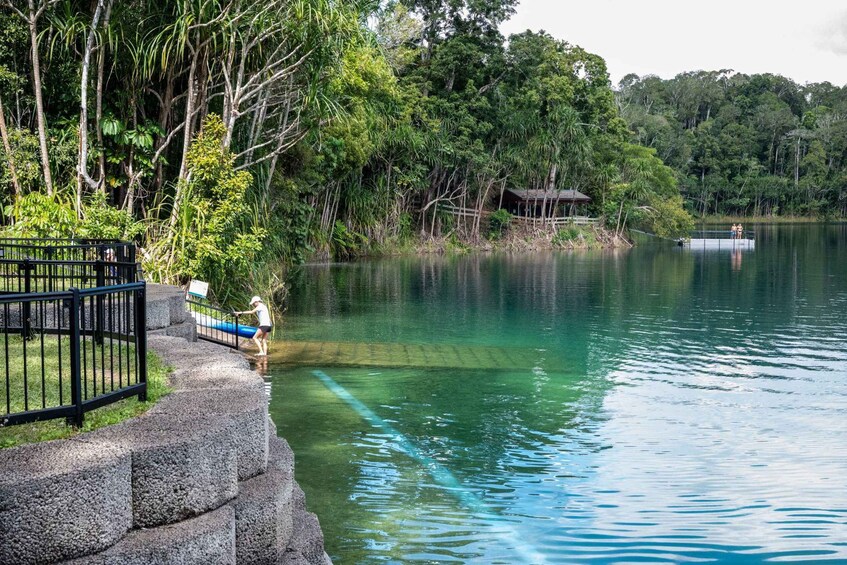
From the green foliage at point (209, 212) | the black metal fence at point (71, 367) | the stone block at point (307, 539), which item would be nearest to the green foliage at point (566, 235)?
the green foliage at point (209, 212)

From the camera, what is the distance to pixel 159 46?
17.0 metres

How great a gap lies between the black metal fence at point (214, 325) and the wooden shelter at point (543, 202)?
43645 millimetres

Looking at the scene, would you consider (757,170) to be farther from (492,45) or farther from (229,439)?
(229,439)

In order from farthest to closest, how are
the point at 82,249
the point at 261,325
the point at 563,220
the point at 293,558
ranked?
the point at 563,220 < the point at 261,325 < the point at 82,249 < the point at 293,558

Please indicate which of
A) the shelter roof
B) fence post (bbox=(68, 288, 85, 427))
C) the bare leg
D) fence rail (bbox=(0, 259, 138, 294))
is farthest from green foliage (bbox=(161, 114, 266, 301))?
the shelter roof

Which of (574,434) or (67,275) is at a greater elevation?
(67,275)

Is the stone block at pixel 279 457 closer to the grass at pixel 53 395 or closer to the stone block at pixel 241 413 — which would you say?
the stone block at pixel 241 413

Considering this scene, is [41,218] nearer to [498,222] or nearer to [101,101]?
[101,101]

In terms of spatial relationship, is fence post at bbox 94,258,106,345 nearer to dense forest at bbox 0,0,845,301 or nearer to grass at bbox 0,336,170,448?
grass at bbox 0,336,170,448

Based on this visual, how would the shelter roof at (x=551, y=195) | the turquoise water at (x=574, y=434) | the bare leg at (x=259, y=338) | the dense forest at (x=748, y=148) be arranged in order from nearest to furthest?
the turquoise water at (x=574, y=434) → the bare leg at (x=259, y=338) → the shelter roof at (x=551, y=195) → the dense forest at (x=748, y=148)

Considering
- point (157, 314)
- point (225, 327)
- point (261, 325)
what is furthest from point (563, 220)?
point (157, 314)

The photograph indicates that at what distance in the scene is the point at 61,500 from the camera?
4.44 metres

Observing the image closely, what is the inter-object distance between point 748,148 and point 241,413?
4183 inches

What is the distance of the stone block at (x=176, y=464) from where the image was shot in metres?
4.95
